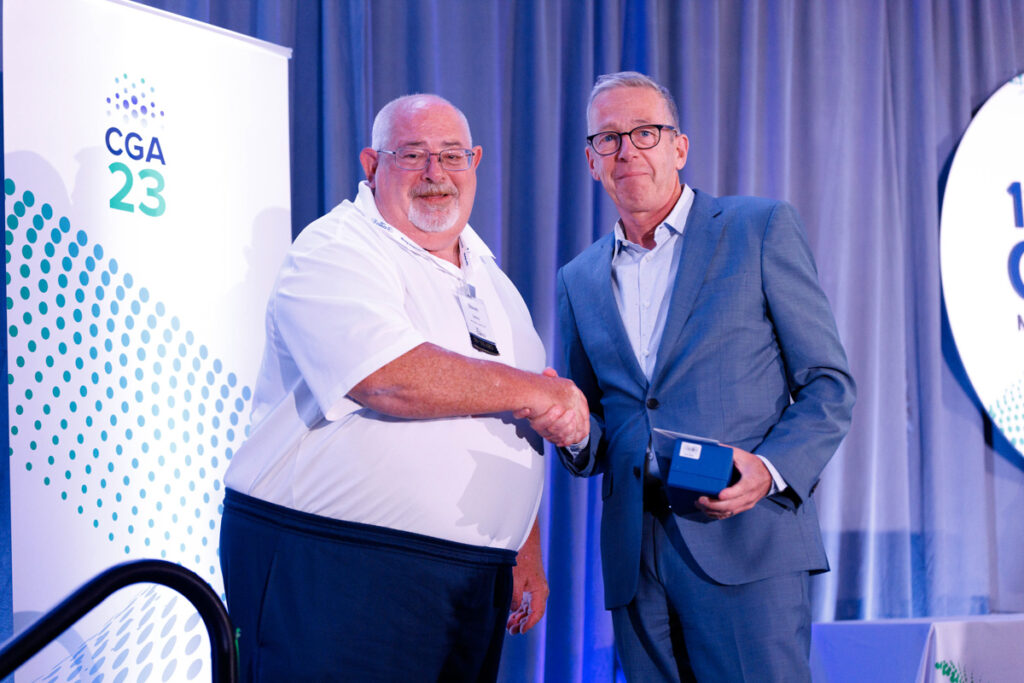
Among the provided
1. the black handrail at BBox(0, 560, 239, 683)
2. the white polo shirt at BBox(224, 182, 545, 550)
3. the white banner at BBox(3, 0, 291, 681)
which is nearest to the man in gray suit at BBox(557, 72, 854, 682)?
the white polo shirt at BBox(224, 182, 545, 550)

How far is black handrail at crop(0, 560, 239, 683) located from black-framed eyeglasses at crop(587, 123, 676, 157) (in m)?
1.55

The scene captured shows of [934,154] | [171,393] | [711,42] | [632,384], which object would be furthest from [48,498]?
[934,154]

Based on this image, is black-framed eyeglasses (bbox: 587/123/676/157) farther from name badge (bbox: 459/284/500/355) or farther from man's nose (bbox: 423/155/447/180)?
name badge (bbox: 459/284/500/355)

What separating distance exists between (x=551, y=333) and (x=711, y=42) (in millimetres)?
1466

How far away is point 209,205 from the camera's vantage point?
9.14ft

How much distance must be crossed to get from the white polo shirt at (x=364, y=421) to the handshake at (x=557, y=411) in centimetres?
17

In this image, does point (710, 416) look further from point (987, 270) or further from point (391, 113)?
point (987, 270)

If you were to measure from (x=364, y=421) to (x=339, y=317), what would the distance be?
256 mm

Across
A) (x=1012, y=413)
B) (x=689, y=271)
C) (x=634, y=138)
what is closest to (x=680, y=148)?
(x=634, y=138)

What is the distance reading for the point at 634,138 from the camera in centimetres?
245

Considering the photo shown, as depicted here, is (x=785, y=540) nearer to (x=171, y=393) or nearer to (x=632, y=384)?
(x=632, y=384)

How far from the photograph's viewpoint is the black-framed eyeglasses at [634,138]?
8.02 ft

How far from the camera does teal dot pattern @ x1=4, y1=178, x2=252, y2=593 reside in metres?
2.39

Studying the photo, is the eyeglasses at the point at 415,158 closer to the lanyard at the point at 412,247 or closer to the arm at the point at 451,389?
the lanyard at the point at 412,247
